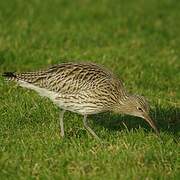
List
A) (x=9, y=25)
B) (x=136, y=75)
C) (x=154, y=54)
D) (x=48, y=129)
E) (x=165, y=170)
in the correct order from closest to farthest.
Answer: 1. (x=165, y=170)
2. (x=48, y=129)
3. (x=136, y=75)
4. (x=154, y=54)
5. (x=9, y=25)

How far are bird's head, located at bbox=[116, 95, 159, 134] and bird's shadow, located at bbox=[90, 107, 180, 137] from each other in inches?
9.4

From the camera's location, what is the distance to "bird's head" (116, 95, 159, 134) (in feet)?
29.6

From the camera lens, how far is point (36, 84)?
9219 mm

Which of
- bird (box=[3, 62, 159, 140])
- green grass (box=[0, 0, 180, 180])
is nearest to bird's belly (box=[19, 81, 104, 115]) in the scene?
bird (box=[3, 62, 159, 140])

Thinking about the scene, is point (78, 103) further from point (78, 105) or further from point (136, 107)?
point (136, 107)

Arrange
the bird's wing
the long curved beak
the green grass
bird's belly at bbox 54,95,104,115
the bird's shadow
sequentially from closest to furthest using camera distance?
the green grass < the long curved beak < bird's belly at bbox 54,95,104,115 < the bird's wing < the bird's shadow

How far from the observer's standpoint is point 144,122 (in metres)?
9.87

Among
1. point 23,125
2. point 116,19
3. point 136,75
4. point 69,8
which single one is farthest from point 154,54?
point 23,125

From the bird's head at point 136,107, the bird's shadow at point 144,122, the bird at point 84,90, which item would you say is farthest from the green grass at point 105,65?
the bird at point 84,90

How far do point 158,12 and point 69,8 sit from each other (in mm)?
2670

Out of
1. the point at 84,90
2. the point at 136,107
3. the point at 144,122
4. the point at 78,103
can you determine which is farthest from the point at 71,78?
the point at 144,122

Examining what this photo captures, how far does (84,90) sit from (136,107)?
31.9 inches

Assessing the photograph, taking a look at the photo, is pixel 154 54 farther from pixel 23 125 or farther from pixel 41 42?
pixel 23 125

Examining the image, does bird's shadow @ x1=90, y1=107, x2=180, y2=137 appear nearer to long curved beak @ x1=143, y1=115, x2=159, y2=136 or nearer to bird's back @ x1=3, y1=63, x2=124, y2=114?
long curved beak @ x1=143, y1=115, x2=159, y2=136
